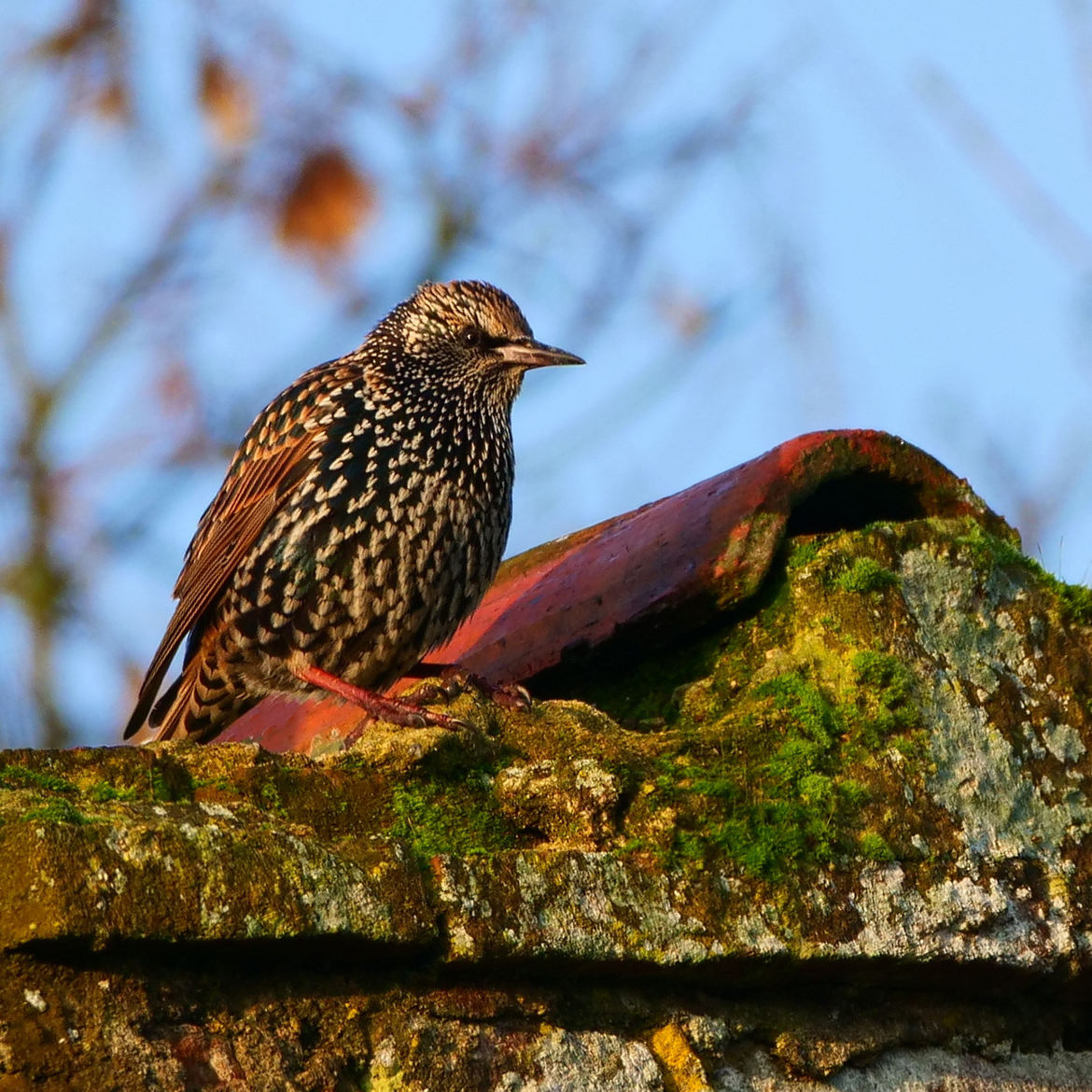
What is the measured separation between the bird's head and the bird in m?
0.01

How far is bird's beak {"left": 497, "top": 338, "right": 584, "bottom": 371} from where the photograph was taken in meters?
5.01

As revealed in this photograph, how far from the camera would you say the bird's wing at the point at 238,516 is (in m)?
4.57

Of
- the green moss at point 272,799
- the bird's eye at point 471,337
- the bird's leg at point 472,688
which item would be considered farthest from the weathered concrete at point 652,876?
the bird's eye at point 471,337

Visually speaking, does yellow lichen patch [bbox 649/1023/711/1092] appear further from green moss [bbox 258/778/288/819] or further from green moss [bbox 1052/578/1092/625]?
green moss [bbox 1052/578/1092/625]

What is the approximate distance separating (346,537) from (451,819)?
193 centimetres

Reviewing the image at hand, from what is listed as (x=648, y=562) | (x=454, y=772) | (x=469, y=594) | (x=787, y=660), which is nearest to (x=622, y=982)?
(x=454, y=772)

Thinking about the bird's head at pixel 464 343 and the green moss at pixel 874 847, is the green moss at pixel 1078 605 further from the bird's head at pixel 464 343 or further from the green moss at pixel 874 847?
the bird's head at pixel 464 343

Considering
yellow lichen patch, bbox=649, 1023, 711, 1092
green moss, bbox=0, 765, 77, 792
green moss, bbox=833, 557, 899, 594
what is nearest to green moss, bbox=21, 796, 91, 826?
green moss, bbox=0, 765, 77, 792

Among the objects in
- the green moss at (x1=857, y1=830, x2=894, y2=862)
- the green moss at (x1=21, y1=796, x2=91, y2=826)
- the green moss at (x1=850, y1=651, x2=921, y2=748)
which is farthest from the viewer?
the green moss at (x1=850, y1=651, x2=921, y2=748)

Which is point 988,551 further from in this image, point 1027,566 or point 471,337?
point 471,337

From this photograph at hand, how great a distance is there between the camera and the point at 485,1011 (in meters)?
2.27

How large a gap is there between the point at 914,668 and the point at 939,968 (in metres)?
0.63

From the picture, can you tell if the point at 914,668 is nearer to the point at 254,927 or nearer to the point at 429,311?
the point at 254,927

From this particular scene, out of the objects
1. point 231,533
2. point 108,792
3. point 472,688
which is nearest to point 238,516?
point 231,533
